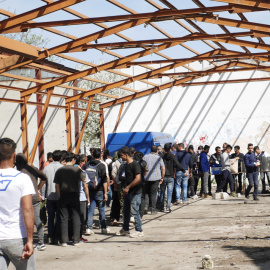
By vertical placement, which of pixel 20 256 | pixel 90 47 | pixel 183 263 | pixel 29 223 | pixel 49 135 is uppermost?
pixel 90 47

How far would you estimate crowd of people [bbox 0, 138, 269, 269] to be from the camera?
4.09 m

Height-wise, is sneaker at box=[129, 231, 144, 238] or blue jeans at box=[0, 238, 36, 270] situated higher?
blue jeans at box=[0, 238, 36, 270]

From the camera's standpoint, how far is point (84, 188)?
9.50 m

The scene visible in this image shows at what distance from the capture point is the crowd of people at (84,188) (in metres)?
4.09

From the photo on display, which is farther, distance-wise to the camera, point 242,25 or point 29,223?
point 242,25

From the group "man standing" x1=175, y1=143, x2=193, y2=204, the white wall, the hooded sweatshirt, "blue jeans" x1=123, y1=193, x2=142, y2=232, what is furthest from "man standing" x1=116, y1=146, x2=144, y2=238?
the white wall

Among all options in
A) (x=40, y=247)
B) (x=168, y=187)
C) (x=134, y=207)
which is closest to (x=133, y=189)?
(x=134, y=207)

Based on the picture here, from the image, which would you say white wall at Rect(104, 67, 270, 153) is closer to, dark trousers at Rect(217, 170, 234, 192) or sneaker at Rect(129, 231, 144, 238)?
dark trousers at Rect(217, 170, 234, 192)

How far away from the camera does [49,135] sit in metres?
22.4

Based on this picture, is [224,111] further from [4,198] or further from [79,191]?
[4,198]

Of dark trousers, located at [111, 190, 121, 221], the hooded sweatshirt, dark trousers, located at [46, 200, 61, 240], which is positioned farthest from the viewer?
the hooded sweatshirt

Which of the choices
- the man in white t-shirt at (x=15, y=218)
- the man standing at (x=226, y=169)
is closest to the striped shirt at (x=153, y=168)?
the man standing at (x=226, y=169)

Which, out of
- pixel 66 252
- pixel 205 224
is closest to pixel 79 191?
pixel 66 252

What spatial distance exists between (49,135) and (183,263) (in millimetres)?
16009
